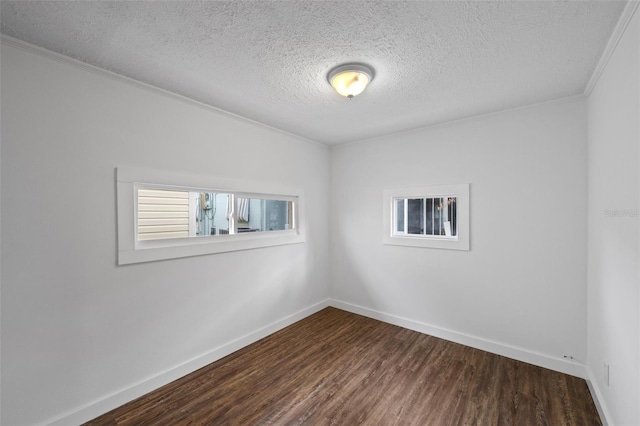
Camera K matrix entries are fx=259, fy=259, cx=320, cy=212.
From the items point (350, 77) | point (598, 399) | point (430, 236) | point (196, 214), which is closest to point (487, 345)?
point (598, 399)

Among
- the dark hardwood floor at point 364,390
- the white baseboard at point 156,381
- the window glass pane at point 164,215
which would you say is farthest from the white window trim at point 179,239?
the dark hardwood floor at point 364,390

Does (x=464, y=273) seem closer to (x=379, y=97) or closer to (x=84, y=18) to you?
(x=379, y=97)

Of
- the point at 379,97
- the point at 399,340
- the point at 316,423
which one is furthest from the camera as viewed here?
the point at 399,340

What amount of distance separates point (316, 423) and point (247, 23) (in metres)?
2.61

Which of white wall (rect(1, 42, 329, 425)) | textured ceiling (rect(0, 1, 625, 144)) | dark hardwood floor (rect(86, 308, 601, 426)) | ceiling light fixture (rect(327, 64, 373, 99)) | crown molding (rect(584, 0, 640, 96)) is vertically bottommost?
dark hardwood floor (rect(86, 308, 601, 426))

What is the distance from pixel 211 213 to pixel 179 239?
0.51m

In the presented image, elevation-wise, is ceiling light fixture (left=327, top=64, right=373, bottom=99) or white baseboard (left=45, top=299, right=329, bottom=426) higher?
ceiling light fixture (left=327, top=64, right=373, bottom=99)

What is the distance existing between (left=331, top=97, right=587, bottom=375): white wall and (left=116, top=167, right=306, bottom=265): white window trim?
1.45 meters

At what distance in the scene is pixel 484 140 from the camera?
2.80 metres

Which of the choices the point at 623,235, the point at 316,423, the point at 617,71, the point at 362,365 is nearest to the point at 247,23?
the point at 617,71

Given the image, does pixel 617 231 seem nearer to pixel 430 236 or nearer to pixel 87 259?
pixel 430 236

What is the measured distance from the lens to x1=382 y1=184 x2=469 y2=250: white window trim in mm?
2906

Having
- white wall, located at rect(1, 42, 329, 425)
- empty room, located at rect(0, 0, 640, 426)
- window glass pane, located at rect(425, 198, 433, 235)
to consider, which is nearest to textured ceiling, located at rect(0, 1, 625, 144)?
empty room, located at rect(0, 0, 640, 426)

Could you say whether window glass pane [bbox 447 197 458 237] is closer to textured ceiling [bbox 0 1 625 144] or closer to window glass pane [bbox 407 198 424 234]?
window glass pane [bbox 407 198 424 234]
